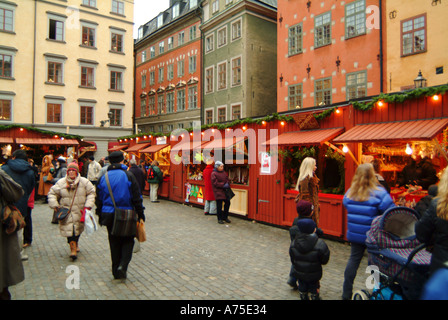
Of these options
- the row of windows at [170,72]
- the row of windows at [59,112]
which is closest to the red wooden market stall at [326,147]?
the row of windows at [170,72]

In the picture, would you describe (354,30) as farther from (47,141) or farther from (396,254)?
(47,141)

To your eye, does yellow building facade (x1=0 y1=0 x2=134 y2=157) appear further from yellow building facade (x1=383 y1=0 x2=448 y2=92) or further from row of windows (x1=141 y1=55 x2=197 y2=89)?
yellow building facade (x1=383 y1=0 x2=448 y2=92)

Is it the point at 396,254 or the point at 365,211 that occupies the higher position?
the point at 365,211

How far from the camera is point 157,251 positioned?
6988 mm

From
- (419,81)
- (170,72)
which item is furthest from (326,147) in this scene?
(170,72)

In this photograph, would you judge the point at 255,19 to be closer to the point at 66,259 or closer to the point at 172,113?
the point at 172,113

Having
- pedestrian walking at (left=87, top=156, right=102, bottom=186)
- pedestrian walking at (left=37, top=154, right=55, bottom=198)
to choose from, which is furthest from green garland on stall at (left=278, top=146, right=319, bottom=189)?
pedestrian walking at (left=37, top=154, right=55, bottom=198)

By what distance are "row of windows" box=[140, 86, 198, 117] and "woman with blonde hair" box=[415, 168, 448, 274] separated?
2729 centimetres

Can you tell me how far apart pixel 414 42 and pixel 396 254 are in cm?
1424

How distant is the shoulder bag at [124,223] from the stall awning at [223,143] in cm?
624

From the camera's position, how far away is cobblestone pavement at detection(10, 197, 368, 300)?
4.70 metres

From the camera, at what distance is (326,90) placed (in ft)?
59.4
